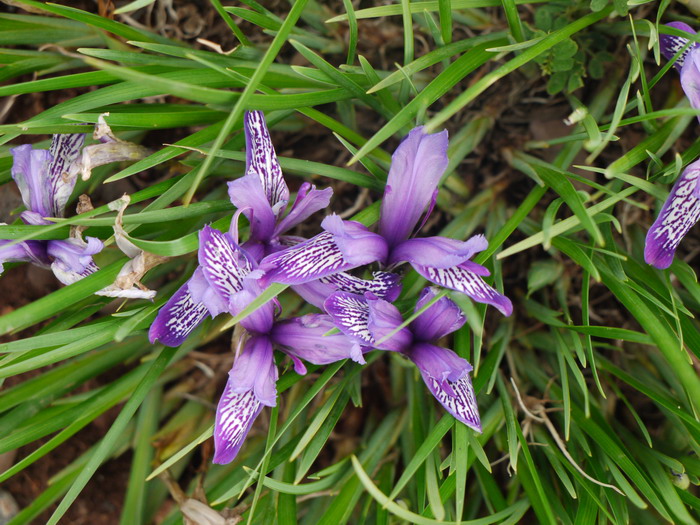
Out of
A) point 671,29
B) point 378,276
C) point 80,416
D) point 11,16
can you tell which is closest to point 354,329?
point 378,276

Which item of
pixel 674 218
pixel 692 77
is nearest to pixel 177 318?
pixel 674 218

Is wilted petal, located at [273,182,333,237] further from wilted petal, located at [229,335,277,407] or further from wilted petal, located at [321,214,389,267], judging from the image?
wilted petal, located at [229,335,277,407]

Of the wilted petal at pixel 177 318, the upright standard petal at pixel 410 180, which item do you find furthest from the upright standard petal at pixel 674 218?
the wilted petal at pixel 177 318

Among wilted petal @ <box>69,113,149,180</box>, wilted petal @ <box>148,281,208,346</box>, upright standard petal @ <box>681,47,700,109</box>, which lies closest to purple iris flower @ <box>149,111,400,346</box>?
wilted petal @ <box>148,281,208,346</box>

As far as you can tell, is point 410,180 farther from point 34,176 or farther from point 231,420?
A: point 34,176

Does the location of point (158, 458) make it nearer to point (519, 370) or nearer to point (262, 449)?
point (262, 449)
